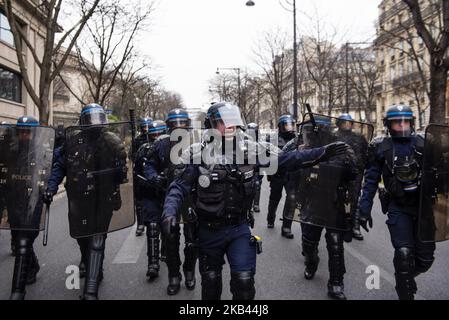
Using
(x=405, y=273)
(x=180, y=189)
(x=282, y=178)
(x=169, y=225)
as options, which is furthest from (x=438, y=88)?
(x=169, y=225)

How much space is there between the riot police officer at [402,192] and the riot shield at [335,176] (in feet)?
0.59

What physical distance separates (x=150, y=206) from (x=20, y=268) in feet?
4.80

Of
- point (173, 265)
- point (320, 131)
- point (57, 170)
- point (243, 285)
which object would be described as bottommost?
point (173, 265)

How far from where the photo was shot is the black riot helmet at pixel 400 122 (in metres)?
3.52

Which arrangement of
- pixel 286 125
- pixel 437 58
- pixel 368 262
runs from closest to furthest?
pixel 368 262
pixel 286 125
pixel 437 58

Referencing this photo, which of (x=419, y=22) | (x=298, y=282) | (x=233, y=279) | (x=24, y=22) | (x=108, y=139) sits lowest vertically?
(x=298, y=282)

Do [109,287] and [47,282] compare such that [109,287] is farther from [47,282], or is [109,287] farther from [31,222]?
[31,222]

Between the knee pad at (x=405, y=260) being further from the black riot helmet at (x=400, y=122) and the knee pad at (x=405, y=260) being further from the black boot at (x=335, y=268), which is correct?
the black riot helmet at (x=400, y=122)

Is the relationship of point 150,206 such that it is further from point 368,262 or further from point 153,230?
point 368,262

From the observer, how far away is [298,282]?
13.7 feet

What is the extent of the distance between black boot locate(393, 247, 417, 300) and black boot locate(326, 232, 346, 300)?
22.8 inches

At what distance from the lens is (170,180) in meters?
4.18
